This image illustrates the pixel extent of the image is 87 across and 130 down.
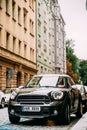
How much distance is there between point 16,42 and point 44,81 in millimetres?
27988

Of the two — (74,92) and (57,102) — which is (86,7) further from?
(74,92)

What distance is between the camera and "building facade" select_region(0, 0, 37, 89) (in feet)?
118

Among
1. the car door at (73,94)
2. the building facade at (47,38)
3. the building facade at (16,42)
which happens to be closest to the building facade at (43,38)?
the building facade at (47,38)

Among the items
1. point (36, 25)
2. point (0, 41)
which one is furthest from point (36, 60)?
point (0, 41)

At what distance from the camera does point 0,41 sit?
35.6 m

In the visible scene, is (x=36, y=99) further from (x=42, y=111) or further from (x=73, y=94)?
(x=73, y=94)

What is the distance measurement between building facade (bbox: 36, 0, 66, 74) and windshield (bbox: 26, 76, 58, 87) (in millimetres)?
39172

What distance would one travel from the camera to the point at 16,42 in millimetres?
41594

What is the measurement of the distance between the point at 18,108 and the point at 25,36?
112 ft

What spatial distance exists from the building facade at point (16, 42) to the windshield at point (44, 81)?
17.6 meters

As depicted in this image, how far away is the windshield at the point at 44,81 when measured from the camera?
13574mm

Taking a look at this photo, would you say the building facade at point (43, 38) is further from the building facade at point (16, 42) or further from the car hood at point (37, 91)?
the car hood at point (37, 91)

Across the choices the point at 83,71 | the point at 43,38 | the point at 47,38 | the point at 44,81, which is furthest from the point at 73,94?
the point at 83,71

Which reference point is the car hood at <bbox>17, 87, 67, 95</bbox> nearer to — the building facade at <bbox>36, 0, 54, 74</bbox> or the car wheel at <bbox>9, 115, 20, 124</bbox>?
the car wheel at <bbox>9, 115, 20, 124</bbox>
